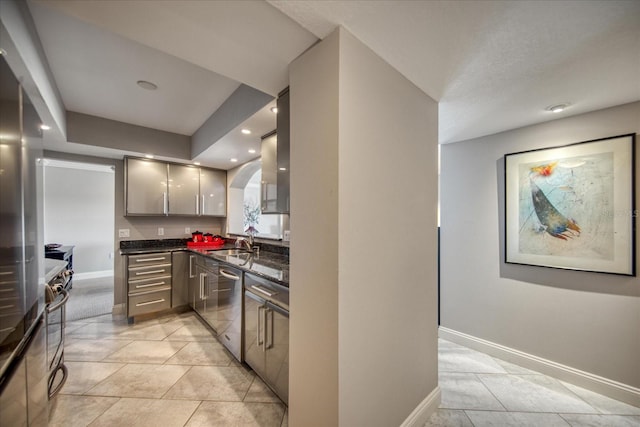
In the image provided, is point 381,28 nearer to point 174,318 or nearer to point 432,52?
A: point 432,52

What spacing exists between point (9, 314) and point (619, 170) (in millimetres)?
3509

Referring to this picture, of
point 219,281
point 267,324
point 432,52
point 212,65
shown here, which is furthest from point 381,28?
point 219,281

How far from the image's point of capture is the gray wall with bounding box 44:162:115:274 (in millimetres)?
5422

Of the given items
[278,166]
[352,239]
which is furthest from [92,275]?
[352,239]

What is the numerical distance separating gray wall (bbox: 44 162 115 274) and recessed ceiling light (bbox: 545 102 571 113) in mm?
7351

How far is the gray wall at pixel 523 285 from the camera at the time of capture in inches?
73.5

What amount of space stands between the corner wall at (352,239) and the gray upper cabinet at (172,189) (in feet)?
10.3

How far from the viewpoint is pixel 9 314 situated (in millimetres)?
769

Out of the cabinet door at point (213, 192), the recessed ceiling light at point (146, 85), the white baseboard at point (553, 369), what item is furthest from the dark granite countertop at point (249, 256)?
the white baseboard at point (553, 369)

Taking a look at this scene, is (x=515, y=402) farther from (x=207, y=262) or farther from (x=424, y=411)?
(x=207, y=262)

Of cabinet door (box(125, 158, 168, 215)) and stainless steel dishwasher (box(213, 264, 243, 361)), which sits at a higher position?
cabinet door (box(125, 158, 168, 215))

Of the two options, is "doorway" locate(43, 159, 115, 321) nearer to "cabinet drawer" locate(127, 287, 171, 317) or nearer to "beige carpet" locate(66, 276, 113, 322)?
"beige carpet" locate(66, 276, 113, 322)

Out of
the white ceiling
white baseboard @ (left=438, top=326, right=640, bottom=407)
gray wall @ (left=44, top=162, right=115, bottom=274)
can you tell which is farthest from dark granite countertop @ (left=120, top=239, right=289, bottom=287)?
gray wall @ (left=44, top=162, right=115, bottom=274)

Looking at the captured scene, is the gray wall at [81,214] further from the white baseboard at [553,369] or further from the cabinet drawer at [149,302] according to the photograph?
the white baseboard at [553,369]
